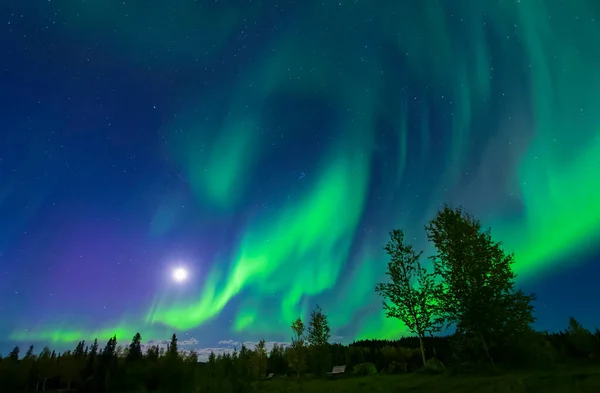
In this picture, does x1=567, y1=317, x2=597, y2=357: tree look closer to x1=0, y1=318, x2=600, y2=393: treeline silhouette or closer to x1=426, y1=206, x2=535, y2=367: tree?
x1=0, y1=318, x2=600, y2=393: treeline silhouette

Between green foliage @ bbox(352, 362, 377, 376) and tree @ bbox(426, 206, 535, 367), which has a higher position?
tree @ bbox(426, 206, 535, 367)

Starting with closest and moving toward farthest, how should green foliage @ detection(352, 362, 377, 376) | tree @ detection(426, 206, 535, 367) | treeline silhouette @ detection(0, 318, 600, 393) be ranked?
treeline silhouette @ detection(0, 318, 600, 393) → tree @ detection(426, 206, 535, 367) → green foliage @ detection(352, 362, 377, 376)

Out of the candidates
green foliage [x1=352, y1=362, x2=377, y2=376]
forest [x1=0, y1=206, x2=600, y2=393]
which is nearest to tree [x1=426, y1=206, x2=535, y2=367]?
forest [x1=0, y1=206, x2=600, y2=393]

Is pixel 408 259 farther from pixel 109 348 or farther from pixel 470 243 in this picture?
pixel 109 348

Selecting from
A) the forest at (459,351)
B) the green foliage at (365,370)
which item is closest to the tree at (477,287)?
the forest at (459,351)

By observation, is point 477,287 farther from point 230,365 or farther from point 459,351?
point 230,365

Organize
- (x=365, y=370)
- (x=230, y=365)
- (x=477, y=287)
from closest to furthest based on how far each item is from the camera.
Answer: (x=230, y=365), (x=477, y=287), (x=365, y=370)

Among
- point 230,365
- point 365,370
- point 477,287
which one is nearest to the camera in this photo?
point 230,365

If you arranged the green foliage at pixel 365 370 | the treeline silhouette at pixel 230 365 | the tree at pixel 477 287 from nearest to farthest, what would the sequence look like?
the treeline silhouette at pixel 230 365
the tree at pixel 477 287
the green foliage at pixel 365 370

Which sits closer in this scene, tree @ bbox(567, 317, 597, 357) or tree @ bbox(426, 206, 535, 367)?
tree @ bbox(426, 206, 535, 367)

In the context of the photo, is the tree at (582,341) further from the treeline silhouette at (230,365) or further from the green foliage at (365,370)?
the green foliage at (365,370)

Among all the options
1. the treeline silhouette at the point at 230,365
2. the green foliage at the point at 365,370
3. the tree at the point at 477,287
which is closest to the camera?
the treeline silhouette at the point at 230,365

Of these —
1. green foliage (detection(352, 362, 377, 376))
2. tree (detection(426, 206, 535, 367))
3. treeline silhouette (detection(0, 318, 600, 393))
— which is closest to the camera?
treeline silhouette (detection(0, 318, 600, 393))

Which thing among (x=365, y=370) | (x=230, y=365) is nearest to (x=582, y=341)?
(x=365, y=370)
